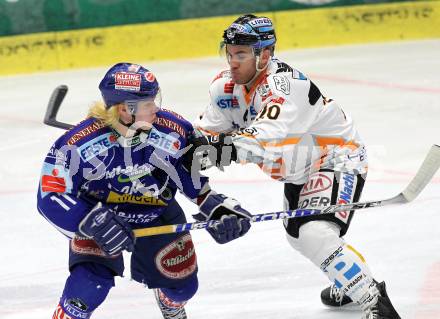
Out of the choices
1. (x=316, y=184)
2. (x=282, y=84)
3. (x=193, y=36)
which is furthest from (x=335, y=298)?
(x=193, y=36)

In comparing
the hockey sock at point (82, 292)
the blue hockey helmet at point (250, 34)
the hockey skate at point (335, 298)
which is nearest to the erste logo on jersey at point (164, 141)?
the hockey sock at point (82, 292)

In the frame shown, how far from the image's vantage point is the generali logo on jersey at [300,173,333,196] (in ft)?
12.3

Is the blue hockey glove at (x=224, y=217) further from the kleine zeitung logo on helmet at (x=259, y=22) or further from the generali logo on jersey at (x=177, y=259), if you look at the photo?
the kleine zeitung logo on helmet at (x=259, y=22)

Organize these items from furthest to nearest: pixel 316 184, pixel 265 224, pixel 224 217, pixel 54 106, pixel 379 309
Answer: pixel 265 224 < pixel 54 106 < pixel 316 184 < pixel 379 309 < pixel 224 217

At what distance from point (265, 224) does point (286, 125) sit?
166 centimetres

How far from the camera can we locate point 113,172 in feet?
10.9

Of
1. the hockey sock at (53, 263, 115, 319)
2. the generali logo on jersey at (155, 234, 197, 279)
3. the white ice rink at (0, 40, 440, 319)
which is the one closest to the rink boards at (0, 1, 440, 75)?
the white ice rink at (0, 40, 440, 319)

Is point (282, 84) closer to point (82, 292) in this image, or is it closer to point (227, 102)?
point (227, 102)

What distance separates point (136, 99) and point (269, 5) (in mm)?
6598

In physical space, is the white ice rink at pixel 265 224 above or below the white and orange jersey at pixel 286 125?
below

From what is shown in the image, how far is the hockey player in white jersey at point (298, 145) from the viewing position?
362 cm

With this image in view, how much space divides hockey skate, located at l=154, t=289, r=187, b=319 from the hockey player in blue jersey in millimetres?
232

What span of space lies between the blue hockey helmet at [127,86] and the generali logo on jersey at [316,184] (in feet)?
2.69

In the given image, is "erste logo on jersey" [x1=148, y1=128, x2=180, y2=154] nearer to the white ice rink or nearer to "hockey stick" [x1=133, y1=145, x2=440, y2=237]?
"hockey stick" [x1=133, y1=145, x2=440, y2=237]
